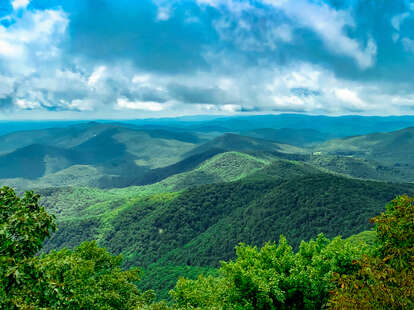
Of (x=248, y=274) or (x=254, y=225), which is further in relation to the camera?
(x=254, y=225)

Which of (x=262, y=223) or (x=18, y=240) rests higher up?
(x=18, y=240)

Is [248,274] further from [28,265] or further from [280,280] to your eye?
[28,265]

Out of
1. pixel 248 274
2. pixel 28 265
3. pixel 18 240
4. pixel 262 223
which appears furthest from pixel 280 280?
pixel 262 223

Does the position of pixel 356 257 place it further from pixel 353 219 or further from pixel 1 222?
pixel 353 219

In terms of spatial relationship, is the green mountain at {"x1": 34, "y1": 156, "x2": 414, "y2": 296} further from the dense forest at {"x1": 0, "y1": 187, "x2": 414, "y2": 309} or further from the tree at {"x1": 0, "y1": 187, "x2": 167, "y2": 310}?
the tree at {"x1": 0, "y1": 187, "x2": 167, "y2": 310}

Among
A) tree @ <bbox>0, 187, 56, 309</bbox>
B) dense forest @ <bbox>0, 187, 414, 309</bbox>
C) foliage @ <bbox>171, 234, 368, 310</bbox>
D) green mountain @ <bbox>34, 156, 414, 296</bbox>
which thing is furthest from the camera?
green mountain @ <bbox>34, 156, 414, 296</bbox>

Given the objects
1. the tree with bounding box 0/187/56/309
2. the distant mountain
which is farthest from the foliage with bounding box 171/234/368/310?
the distant mountain

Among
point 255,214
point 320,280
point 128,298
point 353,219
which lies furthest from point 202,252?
point 320,280

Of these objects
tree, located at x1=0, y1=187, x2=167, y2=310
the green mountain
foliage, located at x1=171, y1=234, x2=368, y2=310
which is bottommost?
the green mountain

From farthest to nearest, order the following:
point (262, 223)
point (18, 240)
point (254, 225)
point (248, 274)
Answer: point (254, 225) → point (262, 223) → point (248, 274) → point (18, 240)

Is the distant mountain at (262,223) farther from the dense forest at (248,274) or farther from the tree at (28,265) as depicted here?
the tree at (28,265)

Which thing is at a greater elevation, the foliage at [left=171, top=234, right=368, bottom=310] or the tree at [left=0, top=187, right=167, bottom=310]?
the tree at [left=0, top=187, right=167, bottom=310]

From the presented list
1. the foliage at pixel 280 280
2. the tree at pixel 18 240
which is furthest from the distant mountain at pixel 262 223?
the tree at pixel 18 240
